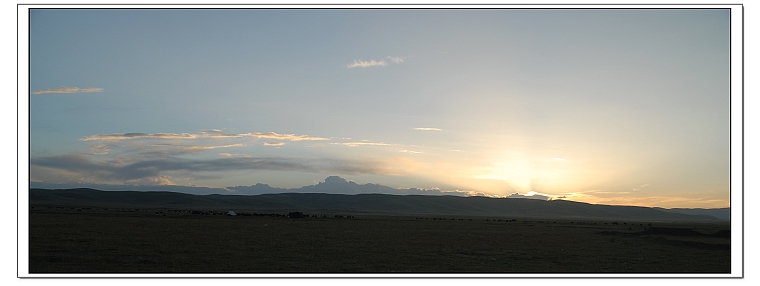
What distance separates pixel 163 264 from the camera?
2334 centimetres

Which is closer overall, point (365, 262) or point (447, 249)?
point (365, 262)

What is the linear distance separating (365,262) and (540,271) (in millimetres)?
7902

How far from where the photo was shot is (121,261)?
942 inches
